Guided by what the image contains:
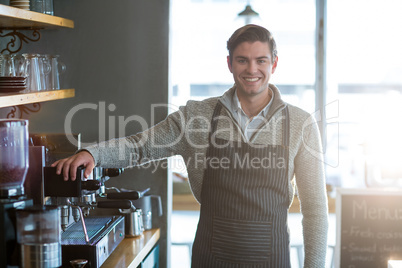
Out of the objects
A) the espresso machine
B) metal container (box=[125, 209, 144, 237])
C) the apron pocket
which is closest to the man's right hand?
the espresso machine

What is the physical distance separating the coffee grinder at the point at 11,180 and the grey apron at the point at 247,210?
2.45ft

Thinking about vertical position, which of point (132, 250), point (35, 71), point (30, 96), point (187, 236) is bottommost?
point (187, 236)

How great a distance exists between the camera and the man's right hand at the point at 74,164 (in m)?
1.81

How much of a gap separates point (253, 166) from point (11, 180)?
90 cm

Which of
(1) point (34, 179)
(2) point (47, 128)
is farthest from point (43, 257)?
(2) point (47, 128)

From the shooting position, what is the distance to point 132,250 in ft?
7.86

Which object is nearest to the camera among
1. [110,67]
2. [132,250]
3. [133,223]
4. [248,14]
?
[132,250]

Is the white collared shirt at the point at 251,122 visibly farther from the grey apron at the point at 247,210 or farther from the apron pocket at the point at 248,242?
the apron pocket at the point at 248,242

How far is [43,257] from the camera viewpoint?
1.56 meters

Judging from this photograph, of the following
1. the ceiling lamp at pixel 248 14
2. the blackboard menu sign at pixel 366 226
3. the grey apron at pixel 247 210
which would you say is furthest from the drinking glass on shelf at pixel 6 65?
the ceiling lamp at pixel 248 14

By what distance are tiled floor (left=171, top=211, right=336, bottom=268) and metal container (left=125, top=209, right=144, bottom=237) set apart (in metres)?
1.13

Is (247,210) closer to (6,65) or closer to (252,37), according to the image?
(252,37)

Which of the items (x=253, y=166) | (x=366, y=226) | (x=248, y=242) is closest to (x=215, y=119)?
(x=253, y=166)

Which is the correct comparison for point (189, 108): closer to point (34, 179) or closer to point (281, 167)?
point (281, 167)
